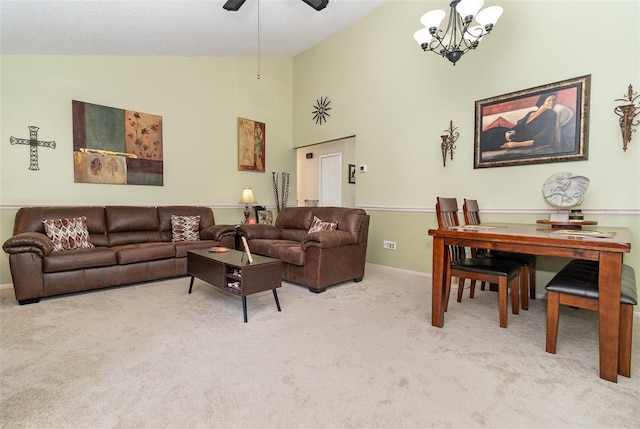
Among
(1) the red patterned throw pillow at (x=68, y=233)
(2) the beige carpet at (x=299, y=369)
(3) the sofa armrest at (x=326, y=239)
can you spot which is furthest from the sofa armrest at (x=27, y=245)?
A: (3) the sofa armrest at (x=326, y=239)

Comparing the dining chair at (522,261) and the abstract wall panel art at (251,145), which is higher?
the abstract wall panel art at (251,145)

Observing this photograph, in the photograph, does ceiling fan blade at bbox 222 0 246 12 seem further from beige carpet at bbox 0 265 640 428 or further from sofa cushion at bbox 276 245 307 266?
beige carpet at bbox 0 265 640 428

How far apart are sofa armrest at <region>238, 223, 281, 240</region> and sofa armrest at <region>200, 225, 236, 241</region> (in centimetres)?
14

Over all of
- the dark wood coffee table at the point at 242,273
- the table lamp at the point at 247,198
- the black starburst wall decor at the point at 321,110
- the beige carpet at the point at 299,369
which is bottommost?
the beige carpet at the point at 299,369

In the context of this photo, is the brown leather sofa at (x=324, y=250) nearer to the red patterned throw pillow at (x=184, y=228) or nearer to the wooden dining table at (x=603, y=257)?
the red patterned throw pillow at (x=184, y=228)

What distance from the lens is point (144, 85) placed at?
14.2 ft

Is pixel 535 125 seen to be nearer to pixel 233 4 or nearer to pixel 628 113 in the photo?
pixel 628 113

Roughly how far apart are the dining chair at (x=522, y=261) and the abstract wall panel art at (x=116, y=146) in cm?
411

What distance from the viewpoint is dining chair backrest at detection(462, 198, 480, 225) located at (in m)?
3.00

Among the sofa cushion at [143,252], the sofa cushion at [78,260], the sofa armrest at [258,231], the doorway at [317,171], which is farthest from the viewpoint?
the doorway at [317,171]

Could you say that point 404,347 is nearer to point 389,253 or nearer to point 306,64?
point 389,253

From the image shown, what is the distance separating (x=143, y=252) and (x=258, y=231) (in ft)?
4.67

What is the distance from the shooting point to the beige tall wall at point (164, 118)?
11.4 feet

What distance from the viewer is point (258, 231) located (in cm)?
430
